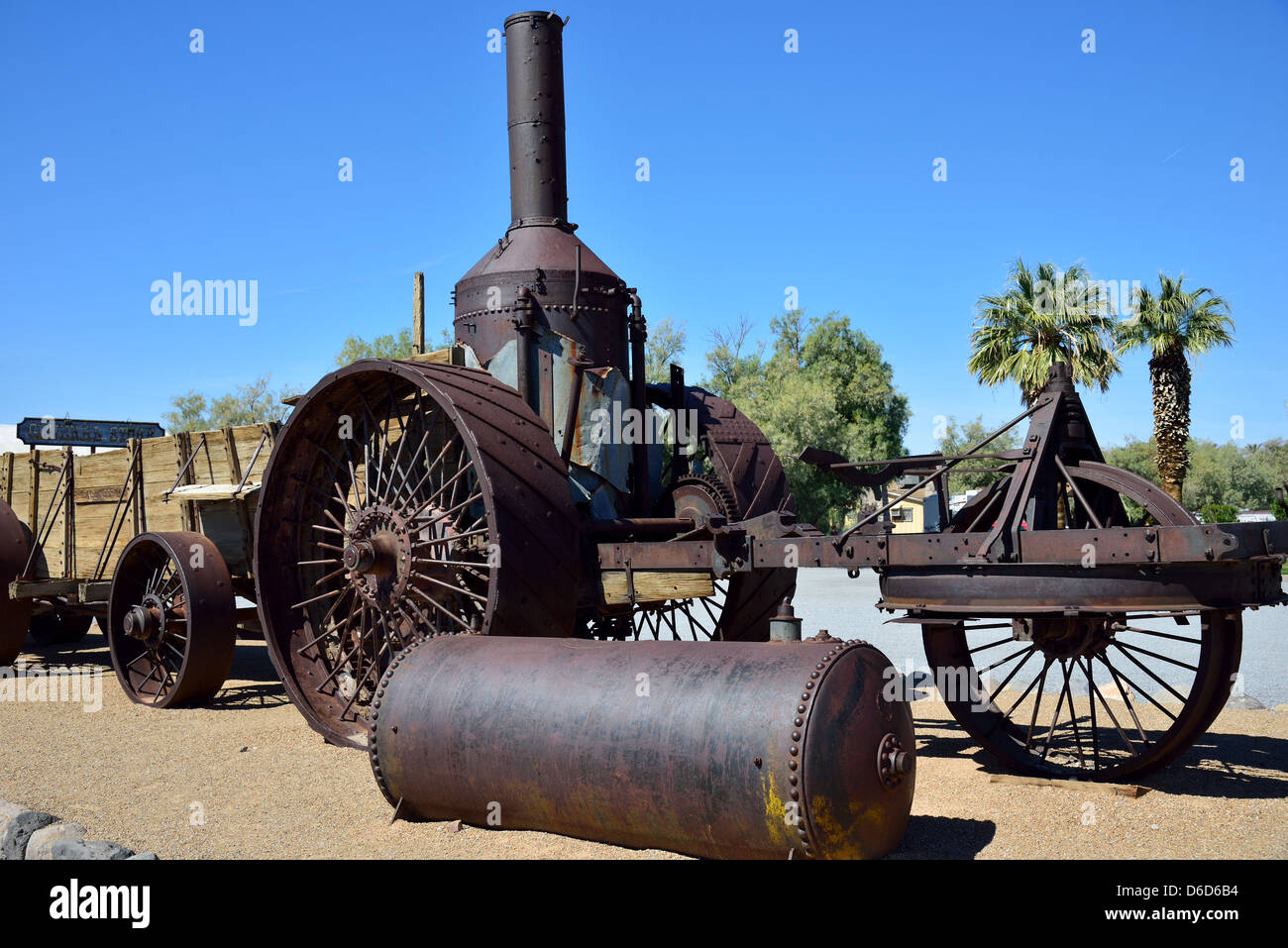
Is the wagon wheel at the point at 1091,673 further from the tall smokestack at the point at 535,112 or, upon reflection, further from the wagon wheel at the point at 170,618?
→ the wagon wheel at the point at 170,618

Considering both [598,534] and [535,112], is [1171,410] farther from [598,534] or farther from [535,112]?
[598,534]

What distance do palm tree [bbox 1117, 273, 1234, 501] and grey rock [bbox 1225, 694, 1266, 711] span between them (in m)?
15.6

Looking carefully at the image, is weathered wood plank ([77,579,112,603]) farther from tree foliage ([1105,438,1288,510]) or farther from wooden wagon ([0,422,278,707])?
tree foliage ([1105,438,1288,510])

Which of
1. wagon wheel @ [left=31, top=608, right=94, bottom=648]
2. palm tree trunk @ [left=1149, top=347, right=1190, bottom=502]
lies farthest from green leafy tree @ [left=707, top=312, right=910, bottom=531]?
wagon wheel @ [left=31, top=608, right=94, bottom=648]

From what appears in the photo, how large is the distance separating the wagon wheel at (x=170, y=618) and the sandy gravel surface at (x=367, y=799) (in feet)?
1.51

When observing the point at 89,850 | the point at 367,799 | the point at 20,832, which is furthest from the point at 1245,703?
the point at 20,832

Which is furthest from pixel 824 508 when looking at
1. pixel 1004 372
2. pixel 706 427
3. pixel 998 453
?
pixel 998 453

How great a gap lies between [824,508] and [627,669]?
31330 mm

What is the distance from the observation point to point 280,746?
7570mm

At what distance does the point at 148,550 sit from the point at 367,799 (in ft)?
15.8

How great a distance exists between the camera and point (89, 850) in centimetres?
481

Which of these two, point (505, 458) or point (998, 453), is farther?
point (505, 458)

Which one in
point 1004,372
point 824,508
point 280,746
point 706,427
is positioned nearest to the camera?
point 280,746

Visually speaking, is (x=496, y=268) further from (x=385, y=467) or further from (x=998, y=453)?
(x=998, y=453)
